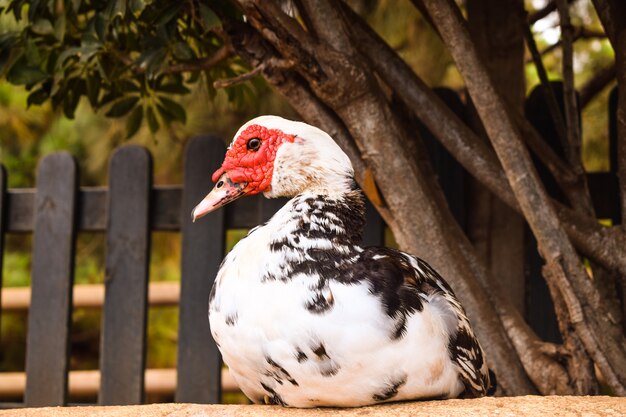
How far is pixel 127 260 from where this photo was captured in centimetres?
333

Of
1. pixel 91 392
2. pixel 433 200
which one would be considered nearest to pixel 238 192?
pixel 433 200

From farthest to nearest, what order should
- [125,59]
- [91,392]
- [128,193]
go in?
1. [91,392]
2. [128,193]
3. [125,59]

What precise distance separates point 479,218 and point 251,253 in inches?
55.0

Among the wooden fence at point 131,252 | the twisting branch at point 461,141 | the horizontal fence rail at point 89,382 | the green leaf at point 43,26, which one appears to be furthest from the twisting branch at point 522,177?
the horizontal fence rail at point 89,382

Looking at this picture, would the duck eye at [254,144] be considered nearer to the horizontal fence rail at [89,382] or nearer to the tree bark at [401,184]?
the tree bark at [401,184]

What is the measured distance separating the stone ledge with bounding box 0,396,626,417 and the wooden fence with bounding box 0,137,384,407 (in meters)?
1.25

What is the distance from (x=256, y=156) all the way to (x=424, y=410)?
73 centimetres

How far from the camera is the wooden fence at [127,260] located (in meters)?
3.26

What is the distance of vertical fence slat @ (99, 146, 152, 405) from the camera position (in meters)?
3.29

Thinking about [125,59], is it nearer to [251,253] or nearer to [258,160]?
[258,160]

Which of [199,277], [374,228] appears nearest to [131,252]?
[199,277]

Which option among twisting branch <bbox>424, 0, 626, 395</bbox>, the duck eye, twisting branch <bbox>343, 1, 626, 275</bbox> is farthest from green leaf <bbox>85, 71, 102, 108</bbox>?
twisting branch <bbox>424, 0, 626, 395</bbox>

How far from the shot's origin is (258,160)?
81.5 inches

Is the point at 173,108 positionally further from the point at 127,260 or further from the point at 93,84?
the point at 127,260
